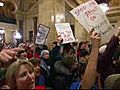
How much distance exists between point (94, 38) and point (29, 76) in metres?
0.62

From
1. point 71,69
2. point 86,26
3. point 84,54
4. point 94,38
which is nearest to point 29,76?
point 94,38

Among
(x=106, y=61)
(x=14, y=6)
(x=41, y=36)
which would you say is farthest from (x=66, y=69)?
(x=14, y=6)

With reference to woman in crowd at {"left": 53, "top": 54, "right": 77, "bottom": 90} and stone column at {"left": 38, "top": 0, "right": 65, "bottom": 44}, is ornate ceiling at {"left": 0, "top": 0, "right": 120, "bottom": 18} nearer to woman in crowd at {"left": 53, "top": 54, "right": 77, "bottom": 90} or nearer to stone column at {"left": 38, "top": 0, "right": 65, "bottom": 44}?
stone column at {"left": 38, "top": 0, "right": 65, "bottom": 44}

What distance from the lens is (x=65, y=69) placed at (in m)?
4.23

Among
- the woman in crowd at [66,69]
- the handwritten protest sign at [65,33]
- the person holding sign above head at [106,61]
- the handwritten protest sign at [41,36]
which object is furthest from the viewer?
the handwritten protest sign at [41,36]

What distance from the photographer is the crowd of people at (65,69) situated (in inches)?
90.5

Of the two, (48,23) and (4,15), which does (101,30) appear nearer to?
(48,23)

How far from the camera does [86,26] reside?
5004mm

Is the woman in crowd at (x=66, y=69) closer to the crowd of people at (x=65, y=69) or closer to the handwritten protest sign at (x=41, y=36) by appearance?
the crowd of people at (x=65, y=69)

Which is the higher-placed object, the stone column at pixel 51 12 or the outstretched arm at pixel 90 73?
the stone column at pixel 51 12

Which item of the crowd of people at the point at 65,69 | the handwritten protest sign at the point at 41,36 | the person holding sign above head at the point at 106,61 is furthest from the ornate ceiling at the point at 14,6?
the person holding sign above head at the point at 106,61

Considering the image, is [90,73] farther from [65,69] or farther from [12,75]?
[65,69]

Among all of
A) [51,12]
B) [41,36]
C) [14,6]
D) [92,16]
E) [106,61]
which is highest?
[14,6]

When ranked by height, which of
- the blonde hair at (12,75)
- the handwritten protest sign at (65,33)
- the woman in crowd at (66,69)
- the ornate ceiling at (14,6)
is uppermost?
the ornate ceiling at (14,6)
